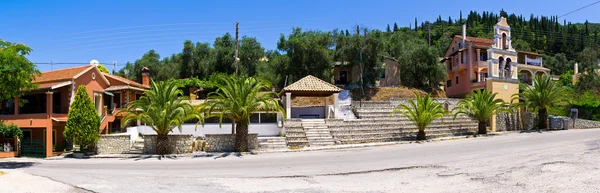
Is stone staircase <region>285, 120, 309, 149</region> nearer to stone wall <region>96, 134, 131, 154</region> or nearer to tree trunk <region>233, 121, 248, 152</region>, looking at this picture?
tree trunk <region>233, 121, 248, 152</region>

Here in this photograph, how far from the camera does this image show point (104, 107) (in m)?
36.9

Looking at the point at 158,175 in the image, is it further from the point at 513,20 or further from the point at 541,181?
the point at 513,20

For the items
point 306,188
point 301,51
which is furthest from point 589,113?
point 306,188

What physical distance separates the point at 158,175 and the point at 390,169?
9887 millimetres

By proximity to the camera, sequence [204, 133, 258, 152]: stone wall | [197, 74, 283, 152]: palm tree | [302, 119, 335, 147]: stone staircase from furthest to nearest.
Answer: [302, 119, 335, 147]: stone staircase
[204, 133, 258, 152]: stone wall
[197, 74, 283, 152]: palm tree

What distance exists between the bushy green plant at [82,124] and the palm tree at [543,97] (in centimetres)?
3564

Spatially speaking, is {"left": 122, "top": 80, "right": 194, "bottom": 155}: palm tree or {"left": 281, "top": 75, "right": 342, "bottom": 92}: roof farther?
{"left": 281, "top": 75, "right": 342, "bottom": 92}: roof

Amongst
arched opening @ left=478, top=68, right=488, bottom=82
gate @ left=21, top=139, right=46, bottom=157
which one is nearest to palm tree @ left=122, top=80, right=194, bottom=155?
gate @ left=21, top=139, right=46, bottom=157

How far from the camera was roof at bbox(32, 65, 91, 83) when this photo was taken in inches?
1388

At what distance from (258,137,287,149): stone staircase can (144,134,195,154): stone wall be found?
4.77 metres

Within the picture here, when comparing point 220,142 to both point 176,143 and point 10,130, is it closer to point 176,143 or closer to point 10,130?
point 176,143

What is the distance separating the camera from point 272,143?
101 feet

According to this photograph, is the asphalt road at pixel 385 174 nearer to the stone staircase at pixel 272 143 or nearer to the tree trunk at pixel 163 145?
the tree trunk at pixel 163 145

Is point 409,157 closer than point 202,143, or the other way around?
point 409,157
